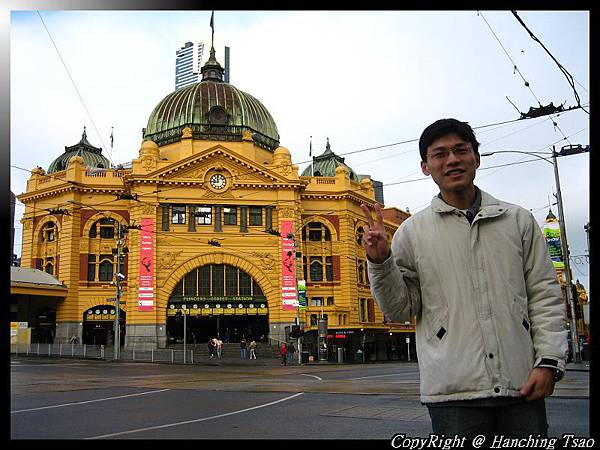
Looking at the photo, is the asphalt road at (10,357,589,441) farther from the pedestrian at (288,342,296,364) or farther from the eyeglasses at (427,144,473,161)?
the pedestrian at (288,342,296,364)

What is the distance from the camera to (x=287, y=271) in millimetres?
47688

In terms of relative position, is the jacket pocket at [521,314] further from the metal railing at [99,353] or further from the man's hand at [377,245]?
the metal railing at [99,353]

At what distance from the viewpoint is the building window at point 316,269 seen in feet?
168

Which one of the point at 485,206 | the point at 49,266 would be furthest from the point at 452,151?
the point at 49,266

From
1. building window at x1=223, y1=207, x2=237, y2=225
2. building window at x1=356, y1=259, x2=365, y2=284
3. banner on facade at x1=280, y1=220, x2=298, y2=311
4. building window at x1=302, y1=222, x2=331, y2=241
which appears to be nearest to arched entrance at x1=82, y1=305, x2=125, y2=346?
building window at x1=223, y1=207, x2=237, y2=225

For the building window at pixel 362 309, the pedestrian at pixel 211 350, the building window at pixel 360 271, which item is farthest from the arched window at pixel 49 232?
the building window at pixel 362 309

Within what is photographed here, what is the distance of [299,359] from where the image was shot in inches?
1533

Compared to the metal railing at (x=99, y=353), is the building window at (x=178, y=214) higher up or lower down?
higher up

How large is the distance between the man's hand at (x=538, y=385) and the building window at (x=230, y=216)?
148 feet

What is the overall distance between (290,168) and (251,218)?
5.19 m

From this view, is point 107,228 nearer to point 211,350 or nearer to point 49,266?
point 49,266

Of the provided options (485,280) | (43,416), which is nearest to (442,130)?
(485,280)

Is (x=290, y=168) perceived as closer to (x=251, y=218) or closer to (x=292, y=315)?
(x=251, y=218)

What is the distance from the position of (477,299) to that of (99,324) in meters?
48.5
